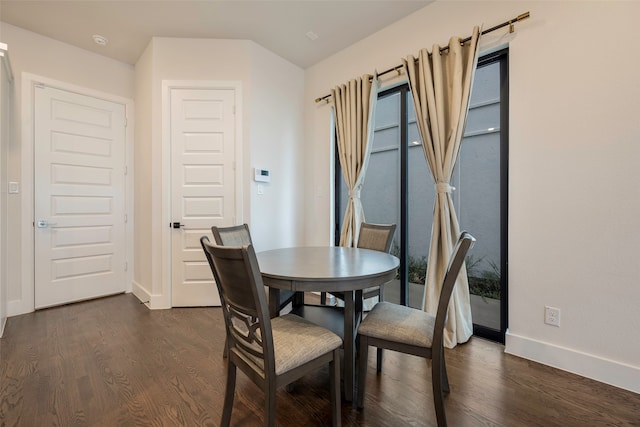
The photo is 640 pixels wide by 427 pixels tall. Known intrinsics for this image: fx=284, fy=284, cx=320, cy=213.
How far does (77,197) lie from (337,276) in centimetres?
335

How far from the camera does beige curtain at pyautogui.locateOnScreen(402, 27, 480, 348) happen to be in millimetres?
2180

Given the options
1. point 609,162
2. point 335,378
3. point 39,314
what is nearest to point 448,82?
point 609,162

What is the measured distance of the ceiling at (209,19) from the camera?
252cm

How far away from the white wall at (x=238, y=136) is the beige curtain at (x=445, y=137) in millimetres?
1698

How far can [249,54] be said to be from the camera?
3094 mm

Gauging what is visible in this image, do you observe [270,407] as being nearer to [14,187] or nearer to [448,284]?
[448,284]

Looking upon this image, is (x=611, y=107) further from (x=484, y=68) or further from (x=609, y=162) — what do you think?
(x=484, y=68)

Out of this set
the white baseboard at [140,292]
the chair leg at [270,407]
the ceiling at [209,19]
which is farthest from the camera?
the white baseboard at [140,292]

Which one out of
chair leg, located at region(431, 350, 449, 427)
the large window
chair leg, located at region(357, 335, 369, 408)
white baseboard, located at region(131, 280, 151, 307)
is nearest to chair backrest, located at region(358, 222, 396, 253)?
the large window

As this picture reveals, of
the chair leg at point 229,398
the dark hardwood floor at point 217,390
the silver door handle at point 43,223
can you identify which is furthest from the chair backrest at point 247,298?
the silver door handle at point 43,223

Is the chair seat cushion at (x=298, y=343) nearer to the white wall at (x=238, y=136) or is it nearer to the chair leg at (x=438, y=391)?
the chair leg at (x=438, y=391)

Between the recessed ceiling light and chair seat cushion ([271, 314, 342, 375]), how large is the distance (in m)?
3.51

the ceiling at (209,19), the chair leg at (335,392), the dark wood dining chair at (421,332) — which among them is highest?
the ceiling at (209,19)

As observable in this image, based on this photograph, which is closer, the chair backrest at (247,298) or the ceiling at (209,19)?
the chair backrest at (247,298)
